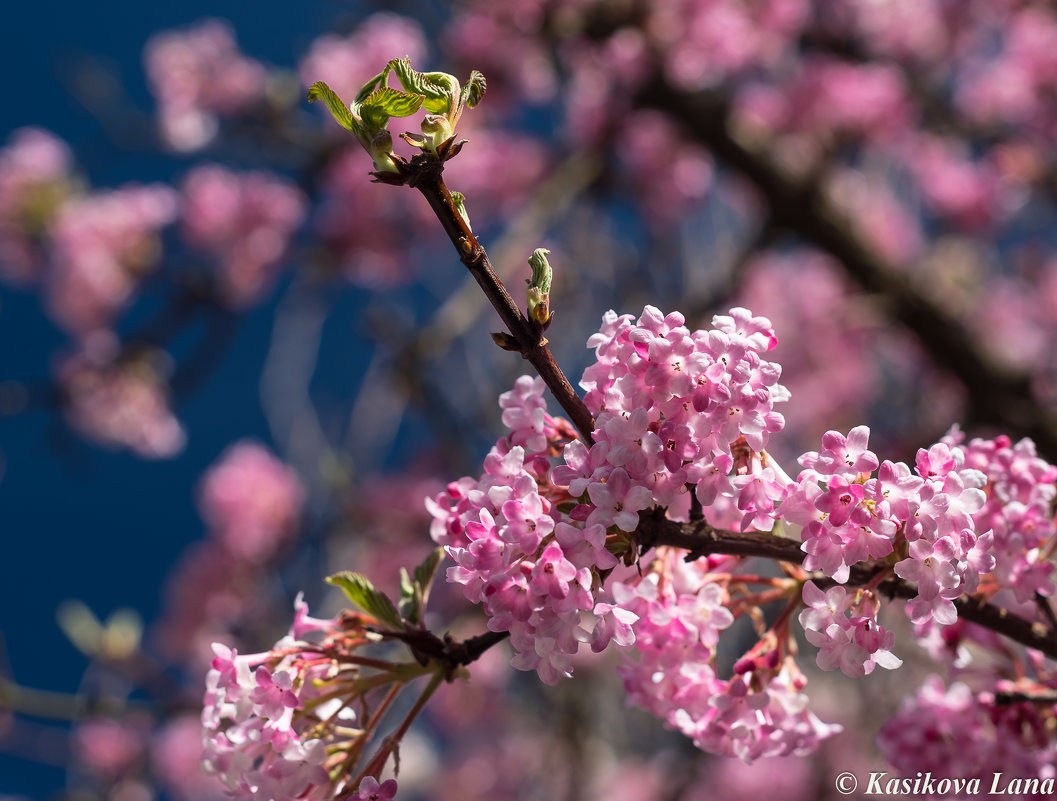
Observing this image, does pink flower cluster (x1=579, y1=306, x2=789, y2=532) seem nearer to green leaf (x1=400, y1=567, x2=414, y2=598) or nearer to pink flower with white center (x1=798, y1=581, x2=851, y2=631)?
pink flower with white center (x1=798, y1=581, x2=851, y2=631)

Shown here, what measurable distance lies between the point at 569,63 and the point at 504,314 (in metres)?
3.25

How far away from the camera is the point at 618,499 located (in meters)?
0.79

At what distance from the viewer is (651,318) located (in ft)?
2.73

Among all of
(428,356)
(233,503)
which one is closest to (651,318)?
(428,356)

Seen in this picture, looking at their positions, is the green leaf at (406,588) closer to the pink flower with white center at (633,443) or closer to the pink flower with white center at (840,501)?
the pink flower with white center at (633,443)

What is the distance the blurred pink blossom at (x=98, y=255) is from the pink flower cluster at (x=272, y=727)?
3.85 meters

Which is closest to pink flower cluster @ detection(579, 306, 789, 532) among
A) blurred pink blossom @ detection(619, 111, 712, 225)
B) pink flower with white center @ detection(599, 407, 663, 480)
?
pink flower with white center @ detection(599, 407, 663, 480)

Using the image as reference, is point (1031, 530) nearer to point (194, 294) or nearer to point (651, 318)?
point (651, 318)

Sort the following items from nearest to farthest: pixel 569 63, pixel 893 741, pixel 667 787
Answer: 1. pixel 893 741
2. pixel 569 63
3. pixel 667 787

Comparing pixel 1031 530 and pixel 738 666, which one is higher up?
pixel 1031 530

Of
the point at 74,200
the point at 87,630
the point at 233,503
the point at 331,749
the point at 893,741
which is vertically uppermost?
the point at 74,200

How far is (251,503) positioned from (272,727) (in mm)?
4447

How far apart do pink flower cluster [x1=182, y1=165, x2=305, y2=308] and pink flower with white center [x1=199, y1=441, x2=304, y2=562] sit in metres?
1.43

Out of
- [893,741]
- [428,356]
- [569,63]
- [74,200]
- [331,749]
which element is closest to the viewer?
[331,749]
